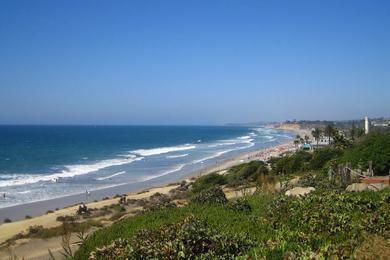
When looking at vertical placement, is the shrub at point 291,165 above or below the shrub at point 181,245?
below

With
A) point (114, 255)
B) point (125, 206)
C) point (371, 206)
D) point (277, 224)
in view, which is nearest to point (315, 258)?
point (114, 255)

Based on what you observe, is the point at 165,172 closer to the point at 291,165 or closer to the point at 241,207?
the point at 291,165

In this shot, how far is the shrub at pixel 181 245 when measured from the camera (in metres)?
6.95

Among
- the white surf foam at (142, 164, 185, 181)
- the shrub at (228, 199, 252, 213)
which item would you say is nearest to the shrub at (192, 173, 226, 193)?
the white surf foam at (142, 164, 185, 181)

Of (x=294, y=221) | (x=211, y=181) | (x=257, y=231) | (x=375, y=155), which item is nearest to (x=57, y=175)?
(x=211, y=181)

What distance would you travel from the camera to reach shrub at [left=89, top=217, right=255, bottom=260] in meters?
6.95

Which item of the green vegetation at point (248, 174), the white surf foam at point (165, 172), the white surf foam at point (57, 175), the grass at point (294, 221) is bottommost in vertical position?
the white surf foam at point (165, 172)

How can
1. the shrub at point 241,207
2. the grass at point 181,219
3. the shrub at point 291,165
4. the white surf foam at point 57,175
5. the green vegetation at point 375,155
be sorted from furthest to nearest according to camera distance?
the white surf foam at point 57,175 < the shrub at point 291,165 < the green vegetation at point 375,155 < the shrub at point 241,207 < the grass at point 181,219

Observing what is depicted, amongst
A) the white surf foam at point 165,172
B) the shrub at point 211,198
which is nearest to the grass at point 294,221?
the shrub at point 211,198

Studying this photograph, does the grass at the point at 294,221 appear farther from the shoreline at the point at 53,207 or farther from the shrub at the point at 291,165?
the shrub at the point at 291,165

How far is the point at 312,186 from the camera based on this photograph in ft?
57.2

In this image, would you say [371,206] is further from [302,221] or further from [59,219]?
[59,219]

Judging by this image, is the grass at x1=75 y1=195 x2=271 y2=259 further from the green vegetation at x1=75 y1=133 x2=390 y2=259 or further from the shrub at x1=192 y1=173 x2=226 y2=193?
the shrub at x1=192 y1=173 x2=226 y2=193

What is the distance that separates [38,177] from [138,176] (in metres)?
9.83
